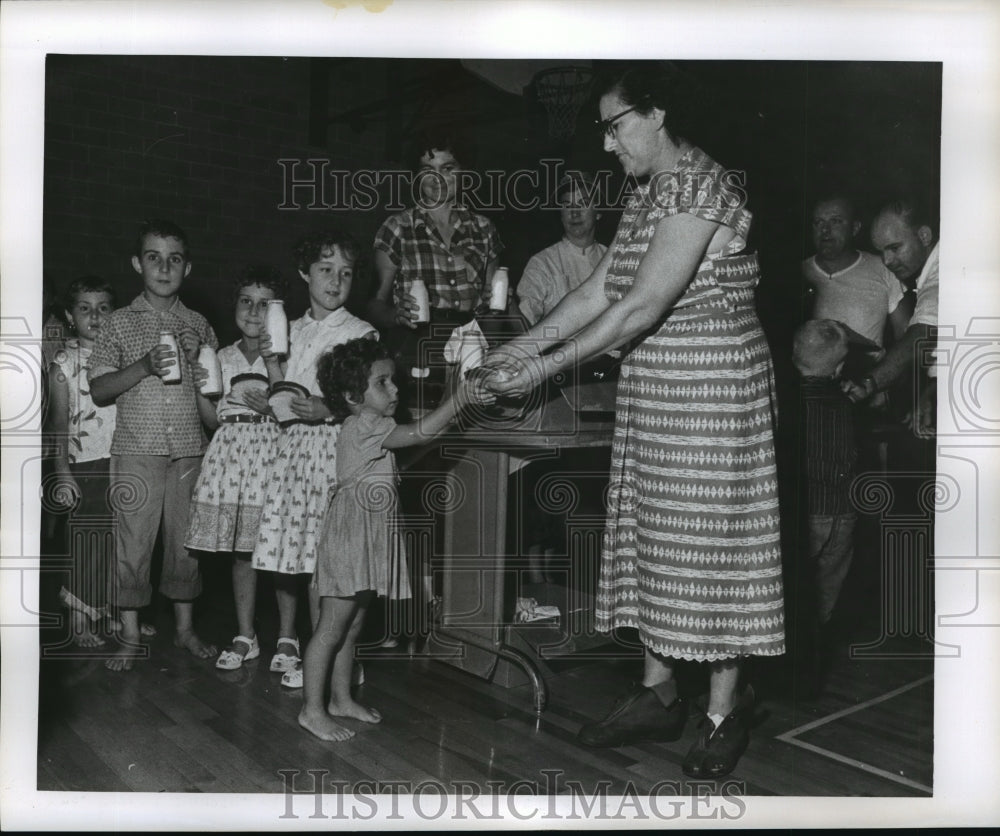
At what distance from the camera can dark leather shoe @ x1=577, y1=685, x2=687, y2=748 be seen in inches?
95.9

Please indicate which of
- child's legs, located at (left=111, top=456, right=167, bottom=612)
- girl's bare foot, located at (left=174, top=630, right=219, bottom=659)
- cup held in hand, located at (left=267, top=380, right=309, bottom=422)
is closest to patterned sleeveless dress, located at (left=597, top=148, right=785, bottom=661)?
cup held in hand, located at (left=267, top=380, right=309, bottom=422)

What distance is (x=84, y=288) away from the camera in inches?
98.1

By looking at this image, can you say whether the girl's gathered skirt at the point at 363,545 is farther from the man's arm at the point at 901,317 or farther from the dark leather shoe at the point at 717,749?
the man's arm at the point at 901,317

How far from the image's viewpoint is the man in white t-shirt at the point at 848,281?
257 centimetres

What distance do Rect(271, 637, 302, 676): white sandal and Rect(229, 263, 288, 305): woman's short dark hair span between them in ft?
3.24

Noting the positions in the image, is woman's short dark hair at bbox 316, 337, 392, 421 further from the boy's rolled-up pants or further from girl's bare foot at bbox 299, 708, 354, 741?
girl's bare foot at bbox 299, 708, 354, 741

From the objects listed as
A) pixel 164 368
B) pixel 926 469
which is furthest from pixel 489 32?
pixel 926 469

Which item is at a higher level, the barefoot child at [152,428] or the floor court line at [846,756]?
the barefoot child at [152,428]

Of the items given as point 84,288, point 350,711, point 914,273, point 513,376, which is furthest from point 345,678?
point 914,273

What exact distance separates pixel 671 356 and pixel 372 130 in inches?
40.8

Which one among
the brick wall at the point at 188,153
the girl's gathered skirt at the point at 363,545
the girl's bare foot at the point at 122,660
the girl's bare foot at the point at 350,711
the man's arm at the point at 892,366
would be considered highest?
the brick wall at the point at 188,153

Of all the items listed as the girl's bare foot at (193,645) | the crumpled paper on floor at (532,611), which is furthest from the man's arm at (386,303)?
the girl's bare foot at (193,645)

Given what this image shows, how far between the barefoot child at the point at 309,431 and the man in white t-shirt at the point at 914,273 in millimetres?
1517

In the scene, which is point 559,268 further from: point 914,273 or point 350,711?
point 350,711
